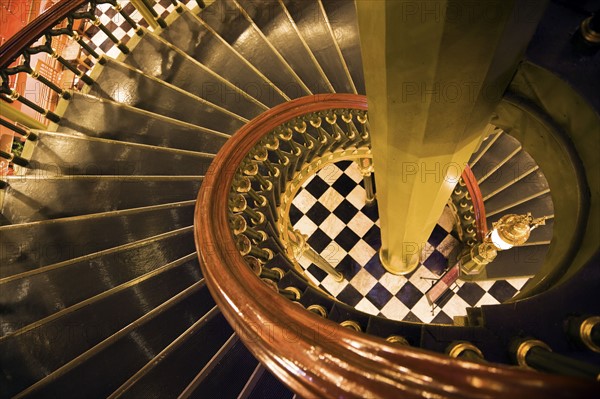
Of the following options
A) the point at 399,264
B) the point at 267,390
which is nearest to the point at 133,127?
the point at 267,390

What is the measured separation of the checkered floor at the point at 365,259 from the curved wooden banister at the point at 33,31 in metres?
2.99

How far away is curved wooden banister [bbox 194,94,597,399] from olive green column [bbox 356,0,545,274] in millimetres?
728

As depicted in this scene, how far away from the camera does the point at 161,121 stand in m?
3.05

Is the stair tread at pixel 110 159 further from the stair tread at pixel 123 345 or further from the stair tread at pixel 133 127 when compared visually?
the stair tread at pixel 123 345

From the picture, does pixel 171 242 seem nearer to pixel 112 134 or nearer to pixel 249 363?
pixel 249 363

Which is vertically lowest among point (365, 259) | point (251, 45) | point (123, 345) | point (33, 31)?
point (123, 345)

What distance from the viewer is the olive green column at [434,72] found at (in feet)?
2.82

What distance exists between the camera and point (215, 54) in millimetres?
3441

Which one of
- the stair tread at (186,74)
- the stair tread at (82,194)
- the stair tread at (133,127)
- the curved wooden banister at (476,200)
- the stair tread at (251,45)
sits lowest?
the stair tread at (82,194)

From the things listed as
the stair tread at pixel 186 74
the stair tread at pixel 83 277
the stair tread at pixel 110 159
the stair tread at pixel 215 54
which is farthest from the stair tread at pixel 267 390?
the stair tread at pixel 215 54

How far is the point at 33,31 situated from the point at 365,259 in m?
3.76

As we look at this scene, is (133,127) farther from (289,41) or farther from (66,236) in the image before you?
(289,41)

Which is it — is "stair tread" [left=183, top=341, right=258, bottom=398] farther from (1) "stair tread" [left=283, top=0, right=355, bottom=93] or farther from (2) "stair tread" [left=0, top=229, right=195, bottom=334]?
(1) "stair tread" [left=283, top=0, right=355, bottom=93]

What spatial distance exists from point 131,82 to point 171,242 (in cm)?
169
